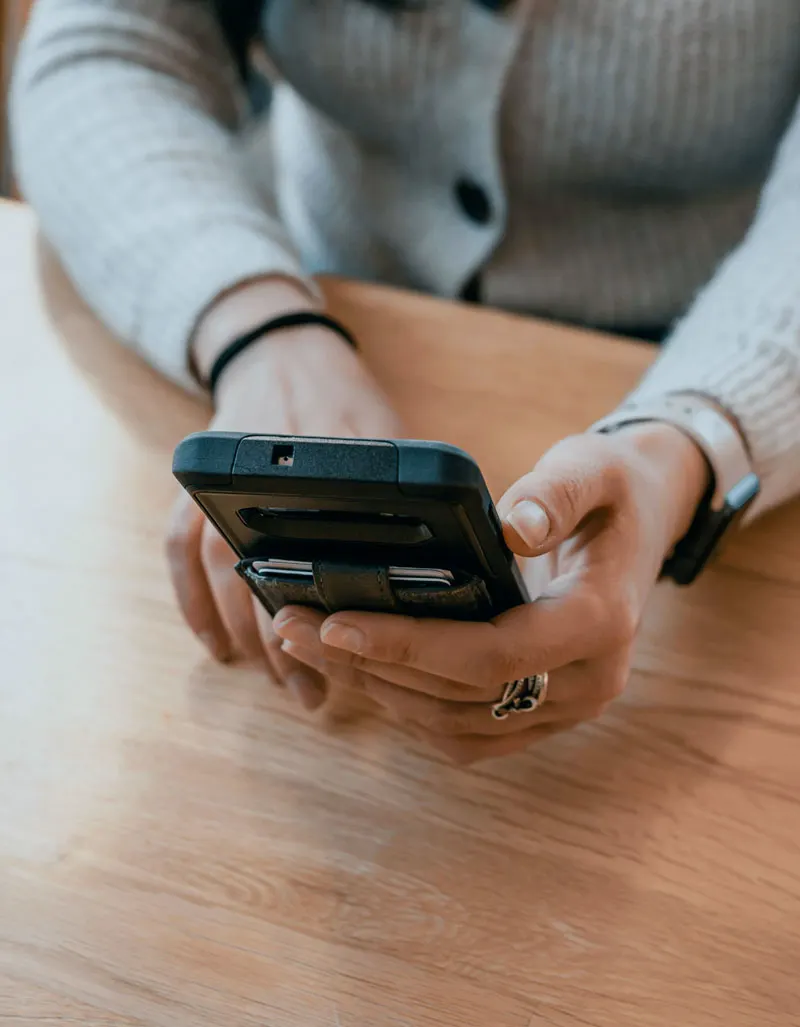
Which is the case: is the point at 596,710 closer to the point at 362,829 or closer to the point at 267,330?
the point at 362,829

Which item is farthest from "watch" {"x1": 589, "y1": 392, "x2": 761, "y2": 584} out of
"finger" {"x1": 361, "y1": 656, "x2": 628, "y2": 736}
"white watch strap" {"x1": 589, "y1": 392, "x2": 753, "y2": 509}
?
"finger" {"x1": 361, "y1": 656, "x2": 628, "y2": 736}

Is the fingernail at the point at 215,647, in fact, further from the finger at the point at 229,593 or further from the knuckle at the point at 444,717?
the knuckle at the point at 444,717

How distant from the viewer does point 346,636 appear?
0.37 m

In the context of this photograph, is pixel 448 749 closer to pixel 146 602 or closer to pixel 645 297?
pixel 146 602

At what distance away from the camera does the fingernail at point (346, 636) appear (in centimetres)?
37

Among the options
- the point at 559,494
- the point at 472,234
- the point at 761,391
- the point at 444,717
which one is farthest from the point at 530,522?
the point at 472,234

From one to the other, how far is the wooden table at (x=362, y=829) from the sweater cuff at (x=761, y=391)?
0.05 meters

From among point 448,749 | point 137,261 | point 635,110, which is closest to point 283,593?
point 448,749

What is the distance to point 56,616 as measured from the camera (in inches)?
20.6

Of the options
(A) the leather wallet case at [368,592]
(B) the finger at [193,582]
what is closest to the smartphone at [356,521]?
(A) the leather wallet case at [368,592]

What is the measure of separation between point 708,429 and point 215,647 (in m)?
0.30

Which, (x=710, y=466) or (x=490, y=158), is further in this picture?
(x=490, y=158)

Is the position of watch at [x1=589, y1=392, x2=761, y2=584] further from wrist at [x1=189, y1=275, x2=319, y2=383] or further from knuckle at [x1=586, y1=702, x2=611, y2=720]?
wrist at [x1=189, y1=275, x2=319, y2=383]

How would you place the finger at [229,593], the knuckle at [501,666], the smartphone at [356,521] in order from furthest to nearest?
the finger at [229,593] < the knuckle at [501,666] < the smartphone at [356,521]
